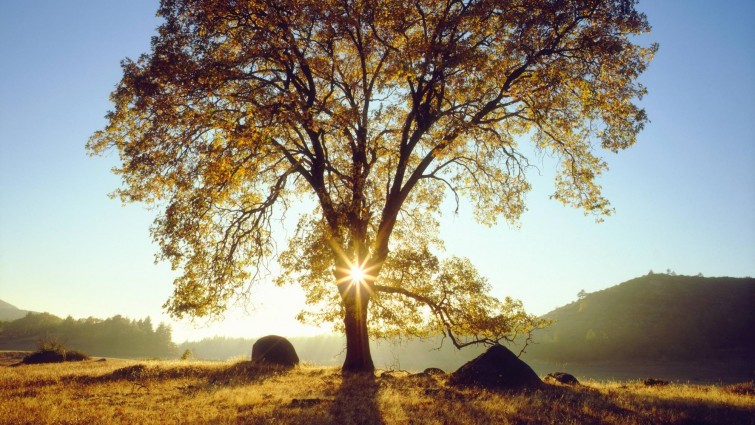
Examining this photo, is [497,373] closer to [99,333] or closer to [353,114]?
[353,114]

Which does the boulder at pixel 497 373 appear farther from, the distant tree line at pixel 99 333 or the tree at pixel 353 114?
the distant tree line at pixel 99 333

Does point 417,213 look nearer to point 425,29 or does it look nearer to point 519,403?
point 425,29

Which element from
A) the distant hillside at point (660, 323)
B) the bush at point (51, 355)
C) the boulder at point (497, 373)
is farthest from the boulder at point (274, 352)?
the distant hillside at point (660, 323)

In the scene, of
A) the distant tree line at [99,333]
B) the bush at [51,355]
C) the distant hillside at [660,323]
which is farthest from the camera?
the distant tree line at [99,333]

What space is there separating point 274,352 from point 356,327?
24.4ft

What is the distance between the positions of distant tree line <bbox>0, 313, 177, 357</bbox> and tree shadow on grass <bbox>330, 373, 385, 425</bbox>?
91460mm

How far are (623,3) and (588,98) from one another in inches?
124

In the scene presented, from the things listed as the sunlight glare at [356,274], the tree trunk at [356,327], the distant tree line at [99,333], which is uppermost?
the sunlight glare at [356,274]

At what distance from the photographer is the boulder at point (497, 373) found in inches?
504

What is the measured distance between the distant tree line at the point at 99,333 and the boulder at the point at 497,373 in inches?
3668

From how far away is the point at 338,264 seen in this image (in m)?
15.6

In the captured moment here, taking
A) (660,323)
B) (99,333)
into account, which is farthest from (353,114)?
(99,333)

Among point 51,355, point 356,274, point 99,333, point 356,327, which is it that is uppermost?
point 356,274

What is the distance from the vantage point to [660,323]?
217 ft
